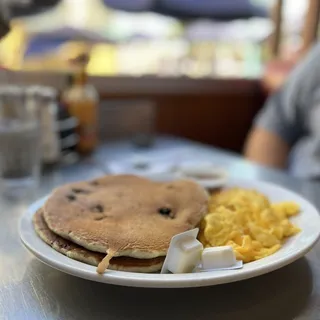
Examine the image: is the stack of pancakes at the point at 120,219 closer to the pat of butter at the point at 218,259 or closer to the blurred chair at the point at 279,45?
the pat of butter at the point at 218,259

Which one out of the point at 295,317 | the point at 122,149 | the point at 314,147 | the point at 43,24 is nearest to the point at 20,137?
the point at 122,149

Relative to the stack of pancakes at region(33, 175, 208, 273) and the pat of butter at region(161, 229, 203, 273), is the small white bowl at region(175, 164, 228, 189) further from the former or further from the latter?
the pat of butter at region(161, 229, 203, 273)

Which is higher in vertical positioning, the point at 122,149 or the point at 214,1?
the point at 214,1

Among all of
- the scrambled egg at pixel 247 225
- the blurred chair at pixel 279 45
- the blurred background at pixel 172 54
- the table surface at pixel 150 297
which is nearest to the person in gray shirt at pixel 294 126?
the blurred background at pixel 172 54

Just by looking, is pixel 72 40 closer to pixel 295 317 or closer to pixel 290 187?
pixel 290 187

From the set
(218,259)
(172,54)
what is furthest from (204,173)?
(172,54)

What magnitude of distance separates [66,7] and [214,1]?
2.47 ft

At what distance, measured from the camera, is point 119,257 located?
0.60 meters

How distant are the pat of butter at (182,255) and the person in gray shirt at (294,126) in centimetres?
93

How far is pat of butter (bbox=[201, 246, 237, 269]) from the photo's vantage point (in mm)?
586

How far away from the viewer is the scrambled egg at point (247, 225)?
65 centimetres

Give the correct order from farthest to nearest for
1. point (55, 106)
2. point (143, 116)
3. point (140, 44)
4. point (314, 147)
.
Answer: point (140, 44) → point (143, 116) → point (314, 147) → point (55, 106)

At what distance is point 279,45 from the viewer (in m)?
2.59

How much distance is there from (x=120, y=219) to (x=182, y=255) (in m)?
0.14
